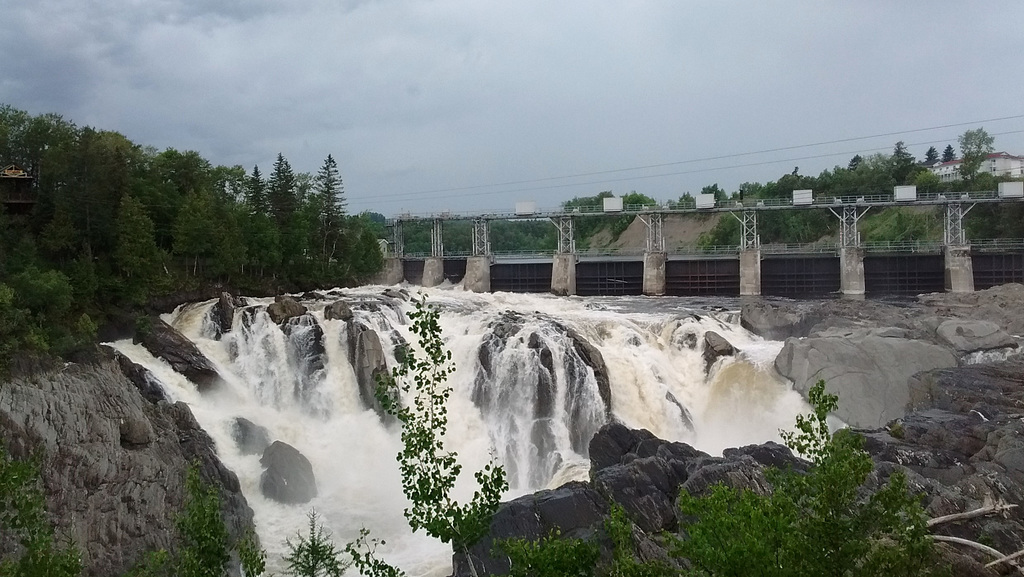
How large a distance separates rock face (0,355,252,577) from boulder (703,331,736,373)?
20.4 meters

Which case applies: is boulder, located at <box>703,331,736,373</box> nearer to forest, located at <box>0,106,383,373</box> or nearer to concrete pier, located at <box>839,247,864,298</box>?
forest, located at <box>0,106,383,373</box>

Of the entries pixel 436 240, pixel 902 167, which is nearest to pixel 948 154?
pixel 902 167

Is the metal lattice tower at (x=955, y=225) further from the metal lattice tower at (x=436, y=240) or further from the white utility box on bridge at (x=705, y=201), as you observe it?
the metal lattice tower at (x=436, y=240)

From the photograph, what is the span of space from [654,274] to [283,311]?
33.5m

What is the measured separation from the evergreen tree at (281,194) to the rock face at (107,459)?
101ft

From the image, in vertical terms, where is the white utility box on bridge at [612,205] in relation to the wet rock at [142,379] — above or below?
above

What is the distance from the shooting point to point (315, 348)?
33.7 metres

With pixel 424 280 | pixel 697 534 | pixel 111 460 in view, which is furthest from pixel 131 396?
pixel 424 280

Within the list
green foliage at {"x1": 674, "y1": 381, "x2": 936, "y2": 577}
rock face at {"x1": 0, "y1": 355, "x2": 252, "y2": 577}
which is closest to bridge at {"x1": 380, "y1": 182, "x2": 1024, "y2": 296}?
rock face at {"x1": 0, "y1": 355, "x2": 252, "y2": 577}

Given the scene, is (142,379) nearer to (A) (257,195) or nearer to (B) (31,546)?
(B) (31,546)

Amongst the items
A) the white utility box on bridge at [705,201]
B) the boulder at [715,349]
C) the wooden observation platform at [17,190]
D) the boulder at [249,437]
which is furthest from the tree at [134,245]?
the white utility box on bridge at [705,201]

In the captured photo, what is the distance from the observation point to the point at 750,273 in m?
58.8

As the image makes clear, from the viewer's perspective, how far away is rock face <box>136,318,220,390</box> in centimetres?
3122

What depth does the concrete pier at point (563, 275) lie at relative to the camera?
6241 cm
